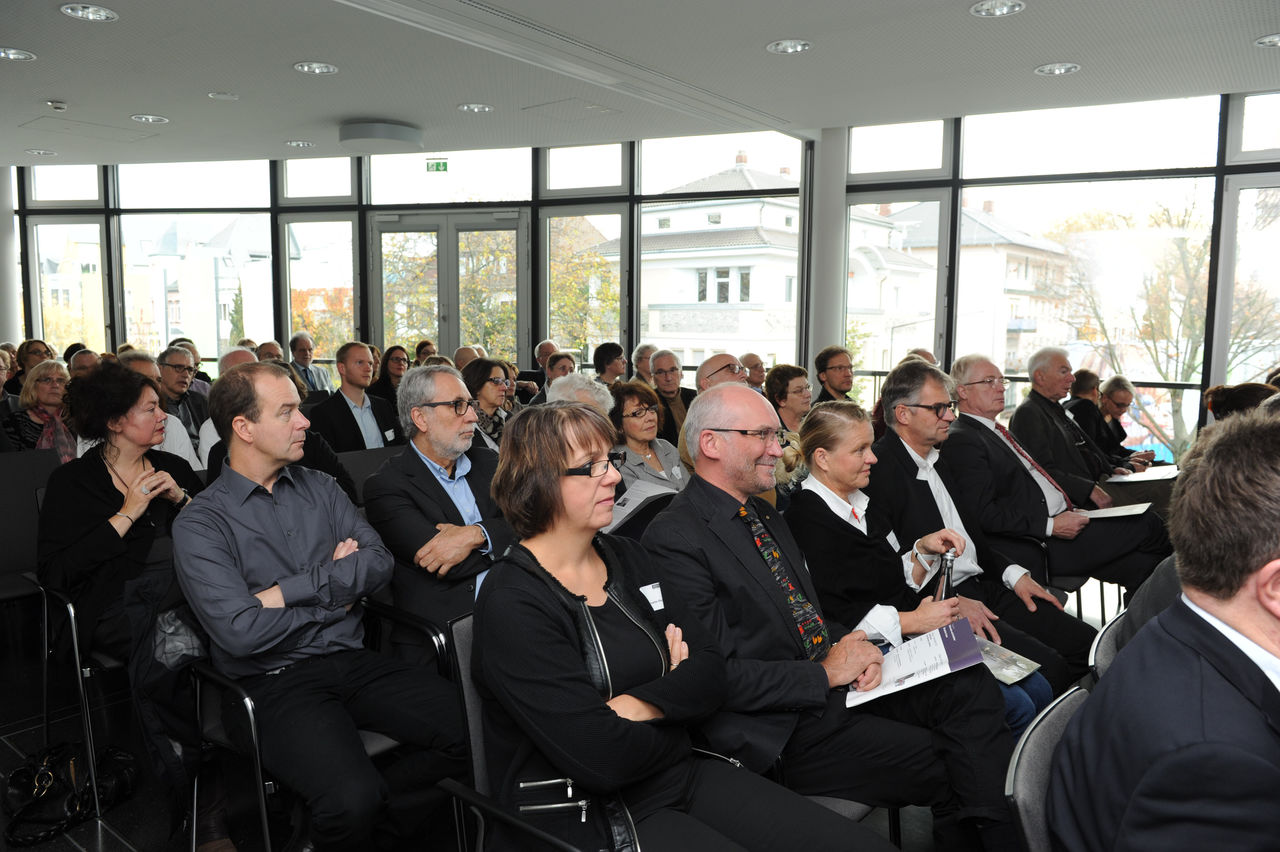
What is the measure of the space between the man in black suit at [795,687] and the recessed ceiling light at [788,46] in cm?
409

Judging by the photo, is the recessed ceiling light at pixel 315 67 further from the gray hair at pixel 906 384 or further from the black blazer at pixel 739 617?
the black blazer at pixel 739 617

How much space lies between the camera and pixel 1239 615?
122 centimetres

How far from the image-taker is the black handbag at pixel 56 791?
2.79 meters

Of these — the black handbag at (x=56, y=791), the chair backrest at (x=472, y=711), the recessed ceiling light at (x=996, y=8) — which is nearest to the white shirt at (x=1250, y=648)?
the chair backrest at (x=472, y=711)

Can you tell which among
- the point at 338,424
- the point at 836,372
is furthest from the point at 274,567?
the point at 836,372

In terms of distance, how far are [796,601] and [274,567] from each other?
1.49 metres

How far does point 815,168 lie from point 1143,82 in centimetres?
307

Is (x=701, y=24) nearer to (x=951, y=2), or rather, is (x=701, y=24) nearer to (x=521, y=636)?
(x=951, y=2)

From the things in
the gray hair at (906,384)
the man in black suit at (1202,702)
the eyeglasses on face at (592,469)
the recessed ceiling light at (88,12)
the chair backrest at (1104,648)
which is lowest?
the chair backrest at (1104,648)

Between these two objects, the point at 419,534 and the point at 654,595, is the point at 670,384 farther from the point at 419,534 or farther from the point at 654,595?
the point at 654,595

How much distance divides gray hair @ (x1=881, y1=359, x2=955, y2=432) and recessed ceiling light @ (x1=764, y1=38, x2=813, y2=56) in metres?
3.07

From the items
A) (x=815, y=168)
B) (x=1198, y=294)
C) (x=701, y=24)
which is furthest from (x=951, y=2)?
(x=1198, y=294)

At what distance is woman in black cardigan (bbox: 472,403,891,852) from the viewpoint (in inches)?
67.8

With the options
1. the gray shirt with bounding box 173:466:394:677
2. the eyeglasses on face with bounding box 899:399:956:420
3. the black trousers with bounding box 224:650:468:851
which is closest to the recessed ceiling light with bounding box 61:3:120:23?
the gray shirt with bounding box 173:466:394:677
